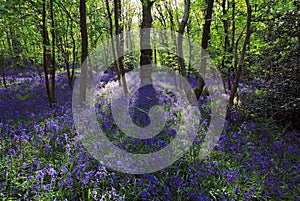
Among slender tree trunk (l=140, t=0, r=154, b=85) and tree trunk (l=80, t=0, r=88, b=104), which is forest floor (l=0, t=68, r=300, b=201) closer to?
tree trunk (l=80, t=0, r=88, b=104)

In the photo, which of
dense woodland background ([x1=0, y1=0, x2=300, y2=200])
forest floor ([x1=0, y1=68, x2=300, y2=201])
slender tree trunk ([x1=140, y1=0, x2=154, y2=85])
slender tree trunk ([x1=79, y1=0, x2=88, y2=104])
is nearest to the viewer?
forest floor ([x1=0, y1=68, x2=300, y2=201])

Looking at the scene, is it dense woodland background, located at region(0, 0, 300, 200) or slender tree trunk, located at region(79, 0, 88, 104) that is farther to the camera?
slender tree trunk, located at region(79, 0, 88, 104)

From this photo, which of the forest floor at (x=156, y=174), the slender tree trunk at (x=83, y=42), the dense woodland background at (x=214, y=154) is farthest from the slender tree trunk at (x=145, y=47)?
the forest floor at (x=156, y=174)

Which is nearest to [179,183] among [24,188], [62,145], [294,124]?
[24,188]

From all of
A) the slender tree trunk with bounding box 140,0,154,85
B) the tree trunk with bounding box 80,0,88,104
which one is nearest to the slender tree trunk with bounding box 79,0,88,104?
the tree trunk with bounding box 80,0,88,104

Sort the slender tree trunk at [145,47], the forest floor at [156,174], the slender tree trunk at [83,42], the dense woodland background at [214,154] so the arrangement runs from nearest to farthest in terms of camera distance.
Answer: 1. the forest floor at [156,174]
2. the dense woodland background at [214,154]
3. the slender tree trunk at [83,42]
4. the slender tree trunk at [145,47]

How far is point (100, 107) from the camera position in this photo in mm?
7105

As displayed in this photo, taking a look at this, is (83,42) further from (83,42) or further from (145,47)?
(145,47)

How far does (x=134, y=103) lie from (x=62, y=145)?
3052mm

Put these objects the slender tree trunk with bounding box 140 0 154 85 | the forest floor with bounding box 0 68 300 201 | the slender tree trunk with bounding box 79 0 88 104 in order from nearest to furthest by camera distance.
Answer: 1. the forest floor with bounding box 0 68 300 201
2. the slender tree trunk with bounding box 79 0 88 104
3. the slender tree trunk with bounding box 140 0 154 85

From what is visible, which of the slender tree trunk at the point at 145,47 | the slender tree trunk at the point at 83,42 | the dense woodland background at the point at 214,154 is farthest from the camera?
the slender tree trunk at the point at 145,47

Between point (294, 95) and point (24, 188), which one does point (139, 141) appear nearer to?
point (24, 188)

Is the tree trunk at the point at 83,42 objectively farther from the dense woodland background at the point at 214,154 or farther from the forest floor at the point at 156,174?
the forest floor at the point at 156,174

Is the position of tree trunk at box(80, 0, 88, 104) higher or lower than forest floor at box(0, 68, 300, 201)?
higher
